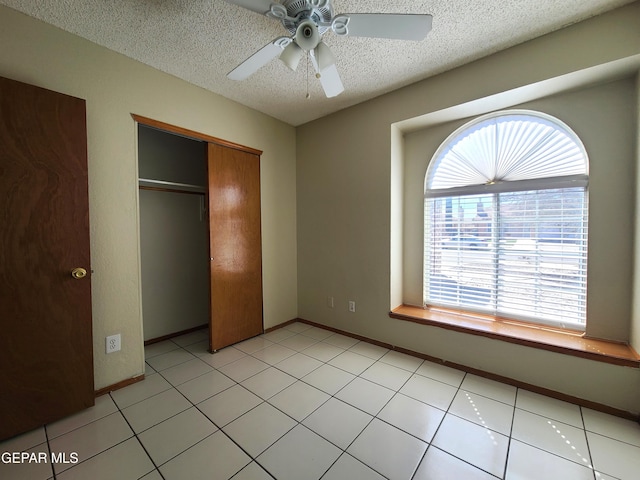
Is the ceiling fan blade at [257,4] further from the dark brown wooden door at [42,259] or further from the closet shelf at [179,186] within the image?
the closet shelf at [179,186]

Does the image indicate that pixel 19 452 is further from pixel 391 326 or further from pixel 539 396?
pixel 539 396

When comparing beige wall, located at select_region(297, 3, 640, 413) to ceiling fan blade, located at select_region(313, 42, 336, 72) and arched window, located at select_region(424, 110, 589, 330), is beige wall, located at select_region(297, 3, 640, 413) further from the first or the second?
ceiling fan blade, located at select_region(313, 42, 336, 72)

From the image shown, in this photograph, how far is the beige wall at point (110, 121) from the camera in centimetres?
166

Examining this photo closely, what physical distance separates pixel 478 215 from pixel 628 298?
1.13 m

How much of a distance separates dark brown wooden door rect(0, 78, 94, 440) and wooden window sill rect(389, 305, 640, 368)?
2.60m

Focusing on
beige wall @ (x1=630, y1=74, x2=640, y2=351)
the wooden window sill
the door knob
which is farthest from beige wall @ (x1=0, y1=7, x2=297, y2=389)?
beige wall @ (x1=630, y1=74, x2=640, y2=351)

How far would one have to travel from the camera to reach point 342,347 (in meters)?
2.73

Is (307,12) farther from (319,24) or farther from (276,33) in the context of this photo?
(276,33)

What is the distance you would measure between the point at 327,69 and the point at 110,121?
5.59 ft

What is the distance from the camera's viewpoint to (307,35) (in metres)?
1.37

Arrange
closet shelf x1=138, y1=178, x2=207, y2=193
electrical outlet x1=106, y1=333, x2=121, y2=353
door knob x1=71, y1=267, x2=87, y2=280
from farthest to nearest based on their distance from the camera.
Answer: closet shelf x1=138, y1=178, x2=207, y2=193 < electrical outlet x1=106, y1=333, x2=121, y2=353 < door knob x1=71, y1=267, x2=87, y2=280

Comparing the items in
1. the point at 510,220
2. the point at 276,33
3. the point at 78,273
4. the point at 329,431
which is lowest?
the point at 329,431

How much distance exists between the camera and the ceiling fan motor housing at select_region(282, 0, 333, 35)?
4.13ft

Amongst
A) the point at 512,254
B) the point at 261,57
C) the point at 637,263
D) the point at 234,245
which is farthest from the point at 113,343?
the point at 637,263
